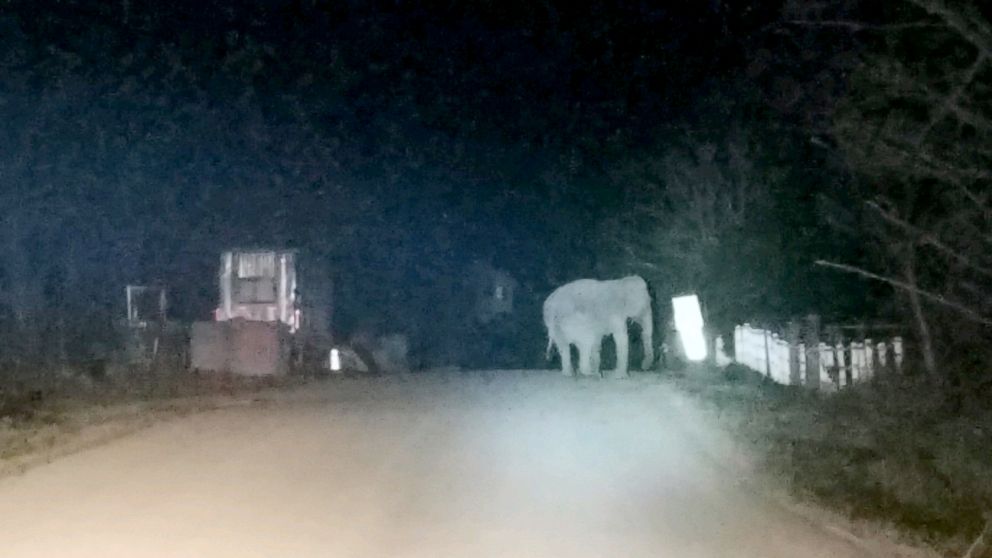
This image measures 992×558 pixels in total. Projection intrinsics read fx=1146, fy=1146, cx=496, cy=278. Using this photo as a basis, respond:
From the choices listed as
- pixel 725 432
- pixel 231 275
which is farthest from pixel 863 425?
pixel 231 275

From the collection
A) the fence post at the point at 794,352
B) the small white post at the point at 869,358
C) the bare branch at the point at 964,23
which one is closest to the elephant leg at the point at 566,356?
the fence post at the point at 794,352

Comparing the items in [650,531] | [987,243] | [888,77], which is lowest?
[650,531]

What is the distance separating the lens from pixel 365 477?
1201cm

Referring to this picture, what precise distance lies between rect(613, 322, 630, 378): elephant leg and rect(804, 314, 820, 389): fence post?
754 cm

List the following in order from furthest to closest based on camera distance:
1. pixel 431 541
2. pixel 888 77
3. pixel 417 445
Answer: pixel 417 445 → pixel 888 77 → pixel 431 541

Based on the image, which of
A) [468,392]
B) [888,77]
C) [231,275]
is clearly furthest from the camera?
[231,275]

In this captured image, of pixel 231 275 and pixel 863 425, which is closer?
pixel 863 425

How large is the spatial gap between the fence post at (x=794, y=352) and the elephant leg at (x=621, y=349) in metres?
6.60

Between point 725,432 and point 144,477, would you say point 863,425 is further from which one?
point 144,477

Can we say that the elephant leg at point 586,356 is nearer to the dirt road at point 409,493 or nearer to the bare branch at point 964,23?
the dirt road at point 409,493

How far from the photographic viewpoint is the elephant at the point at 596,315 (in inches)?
1110

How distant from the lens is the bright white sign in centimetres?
2752

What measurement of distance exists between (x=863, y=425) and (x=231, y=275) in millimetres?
20086

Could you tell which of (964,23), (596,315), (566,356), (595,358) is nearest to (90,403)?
(566,356)
